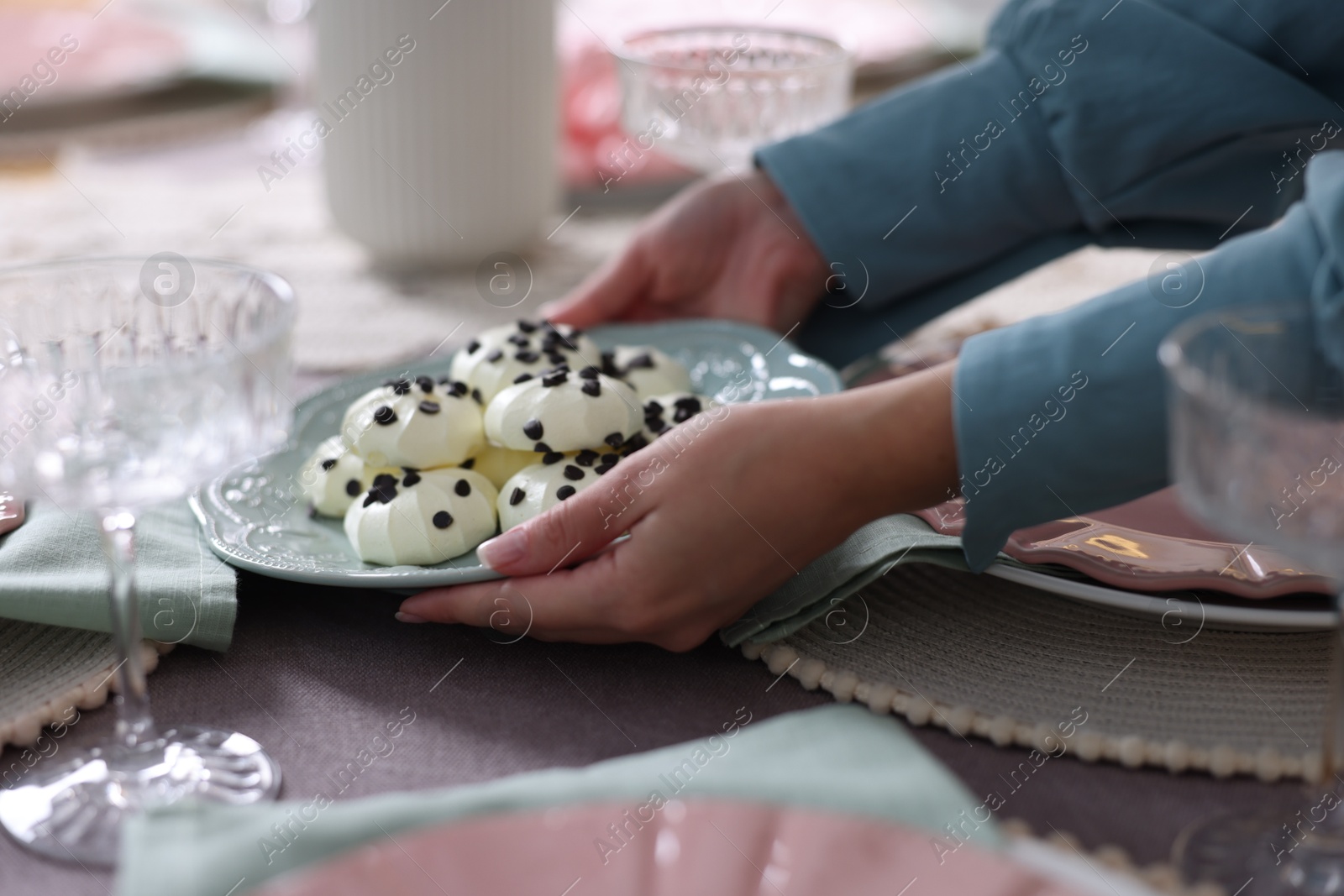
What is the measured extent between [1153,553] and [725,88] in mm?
460

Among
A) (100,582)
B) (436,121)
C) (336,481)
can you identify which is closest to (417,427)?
(336,481)

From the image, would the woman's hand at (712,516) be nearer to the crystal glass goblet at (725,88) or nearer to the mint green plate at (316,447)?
the mint green plate at (316,447)

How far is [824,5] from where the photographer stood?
174cm

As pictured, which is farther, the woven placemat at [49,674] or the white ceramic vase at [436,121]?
the white ceramic vase at [436,121]

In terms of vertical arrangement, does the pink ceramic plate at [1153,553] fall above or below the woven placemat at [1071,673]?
above

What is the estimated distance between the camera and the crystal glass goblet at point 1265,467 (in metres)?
0.33

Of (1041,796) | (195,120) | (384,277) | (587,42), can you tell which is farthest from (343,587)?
(195,120)

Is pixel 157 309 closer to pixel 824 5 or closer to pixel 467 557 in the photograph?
pixel 467 557

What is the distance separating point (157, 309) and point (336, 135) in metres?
0.58

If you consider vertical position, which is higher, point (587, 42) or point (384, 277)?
point (587, 42)

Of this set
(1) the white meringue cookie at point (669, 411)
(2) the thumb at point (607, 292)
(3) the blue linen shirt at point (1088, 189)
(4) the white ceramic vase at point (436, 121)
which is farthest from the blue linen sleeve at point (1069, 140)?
(4) the white ceramic vase at point (436, 121)

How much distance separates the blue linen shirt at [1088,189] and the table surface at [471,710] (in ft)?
0.36

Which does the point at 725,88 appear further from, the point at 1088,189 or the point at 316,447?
the point at 316,447

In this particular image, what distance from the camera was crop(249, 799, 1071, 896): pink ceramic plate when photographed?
33 centimetres
